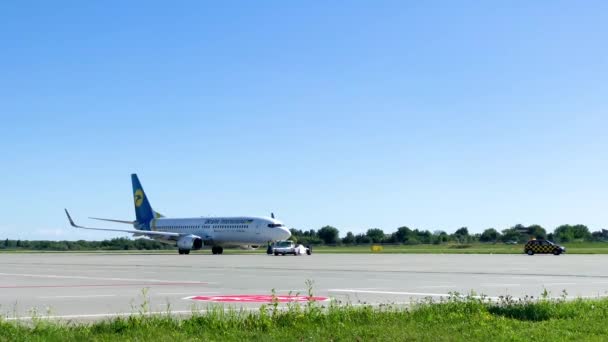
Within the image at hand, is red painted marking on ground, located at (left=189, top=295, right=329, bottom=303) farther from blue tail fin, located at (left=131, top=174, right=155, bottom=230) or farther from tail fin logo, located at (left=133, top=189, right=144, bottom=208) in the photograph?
tail fin logo, located at (left=133, top=189, right=144, bottom=208)

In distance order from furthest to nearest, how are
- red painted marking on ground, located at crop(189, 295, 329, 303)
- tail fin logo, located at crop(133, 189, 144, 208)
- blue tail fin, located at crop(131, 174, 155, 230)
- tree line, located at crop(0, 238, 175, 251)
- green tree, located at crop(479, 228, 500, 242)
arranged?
green tree, located at crop(479, 228, 500, 242), tree line, located at crop(0, 238, 175, 251), tail fin logo, located at crop(133, 189, 144, 208), blue tail fin, located at crop(131, 174, 155, 230), red painted marking on ground, located at crop(189, 295, 329, 303)

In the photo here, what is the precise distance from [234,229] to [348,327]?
71.1m

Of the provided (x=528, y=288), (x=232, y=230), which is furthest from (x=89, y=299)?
(x=232, y=230)

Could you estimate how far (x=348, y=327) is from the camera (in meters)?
12.0

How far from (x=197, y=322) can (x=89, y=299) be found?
752cm

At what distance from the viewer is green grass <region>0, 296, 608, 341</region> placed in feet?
36.4

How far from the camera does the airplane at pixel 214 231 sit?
80688mm

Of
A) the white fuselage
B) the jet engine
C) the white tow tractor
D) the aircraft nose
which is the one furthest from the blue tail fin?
the white tow tractor

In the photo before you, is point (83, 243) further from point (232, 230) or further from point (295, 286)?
point (295, 286)

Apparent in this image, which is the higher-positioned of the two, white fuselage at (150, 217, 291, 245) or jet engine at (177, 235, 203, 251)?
white fuselage at (150, 217, 291, 245)

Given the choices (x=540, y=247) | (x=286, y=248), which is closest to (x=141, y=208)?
(x=286, y=248)

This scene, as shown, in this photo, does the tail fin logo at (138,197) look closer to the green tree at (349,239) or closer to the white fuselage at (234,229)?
the white fuselage at (234,229)

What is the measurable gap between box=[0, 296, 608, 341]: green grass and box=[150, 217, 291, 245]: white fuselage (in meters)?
66.6

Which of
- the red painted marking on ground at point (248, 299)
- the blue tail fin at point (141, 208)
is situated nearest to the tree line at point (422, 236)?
the blue tail fin at point (141, 208)
